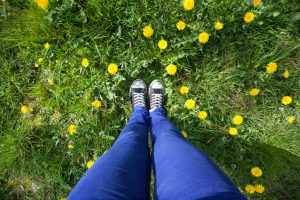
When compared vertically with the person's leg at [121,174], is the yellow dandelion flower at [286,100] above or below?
above

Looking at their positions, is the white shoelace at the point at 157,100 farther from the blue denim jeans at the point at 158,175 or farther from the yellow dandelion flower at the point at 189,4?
the yellow dandelion flower at the point at 189,4

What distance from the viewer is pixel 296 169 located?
238cm

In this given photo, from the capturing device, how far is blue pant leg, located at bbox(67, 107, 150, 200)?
49.1 inches

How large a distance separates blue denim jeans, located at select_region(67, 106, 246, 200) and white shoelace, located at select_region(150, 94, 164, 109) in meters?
0.64

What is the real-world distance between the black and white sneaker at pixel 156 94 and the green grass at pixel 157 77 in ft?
0.19

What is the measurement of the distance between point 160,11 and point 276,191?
1842 millimetres

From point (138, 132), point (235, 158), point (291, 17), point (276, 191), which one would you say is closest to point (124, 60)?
point (138, 132)

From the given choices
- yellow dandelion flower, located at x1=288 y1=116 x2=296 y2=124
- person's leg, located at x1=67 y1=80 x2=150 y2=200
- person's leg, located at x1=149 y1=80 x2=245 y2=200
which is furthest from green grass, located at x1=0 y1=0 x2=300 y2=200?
person's leg, located at x1=149 y1=80 x2=245 y2=200

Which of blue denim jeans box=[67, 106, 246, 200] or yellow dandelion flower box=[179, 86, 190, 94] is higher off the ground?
yellow dandelion flower box=[179, 86, 190, 94]

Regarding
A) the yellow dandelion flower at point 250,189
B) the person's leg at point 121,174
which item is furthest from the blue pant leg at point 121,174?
the yellow dandelion flower at point 250,189

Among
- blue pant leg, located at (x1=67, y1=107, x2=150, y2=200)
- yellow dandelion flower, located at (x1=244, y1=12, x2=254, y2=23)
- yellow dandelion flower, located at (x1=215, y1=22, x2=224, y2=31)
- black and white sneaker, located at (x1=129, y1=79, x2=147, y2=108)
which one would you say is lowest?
blue pant leg, located at (x1=67, y1=107, x2=150, y2=200)

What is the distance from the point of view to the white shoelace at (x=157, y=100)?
242 centimetres

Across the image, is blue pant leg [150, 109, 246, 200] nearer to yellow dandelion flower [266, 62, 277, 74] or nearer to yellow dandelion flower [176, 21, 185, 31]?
yellow dandelion flower [176, 21, 185, 31]

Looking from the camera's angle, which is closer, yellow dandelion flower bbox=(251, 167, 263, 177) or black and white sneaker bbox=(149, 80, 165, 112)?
yellow dandelion flower bbox=(251, 167, 263, 177)
